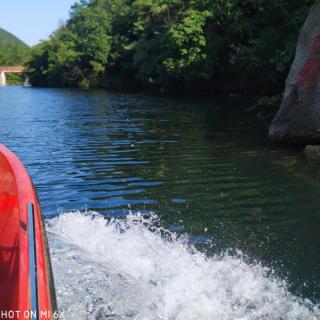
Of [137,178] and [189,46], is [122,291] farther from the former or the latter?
[189,46]

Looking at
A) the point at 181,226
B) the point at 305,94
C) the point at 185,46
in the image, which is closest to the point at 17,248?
the point at 181,226

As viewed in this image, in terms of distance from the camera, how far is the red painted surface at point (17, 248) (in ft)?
9.82

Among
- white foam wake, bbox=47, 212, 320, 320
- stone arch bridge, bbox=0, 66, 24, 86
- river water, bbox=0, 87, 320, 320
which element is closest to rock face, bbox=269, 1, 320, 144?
river water, bbox=0, 87, 320, 320

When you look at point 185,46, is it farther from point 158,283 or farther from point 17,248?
point 17,248

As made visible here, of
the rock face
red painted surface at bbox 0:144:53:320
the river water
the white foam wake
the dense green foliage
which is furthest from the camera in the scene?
the dense green foliage

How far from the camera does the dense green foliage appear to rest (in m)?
21.2

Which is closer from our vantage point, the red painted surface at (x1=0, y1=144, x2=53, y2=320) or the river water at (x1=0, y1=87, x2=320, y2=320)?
the red painted surface at (x1=0, y1=144, x2=53, y2=320)

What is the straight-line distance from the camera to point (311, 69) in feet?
41.3

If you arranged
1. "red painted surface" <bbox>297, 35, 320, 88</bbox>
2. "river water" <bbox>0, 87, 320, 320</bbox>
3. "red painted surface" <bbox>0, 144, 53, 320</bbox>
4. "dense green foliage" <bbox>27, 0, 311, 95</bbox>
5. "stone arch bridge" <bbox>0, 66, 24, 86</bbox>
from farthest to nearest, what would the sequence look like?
1. "stone arch bridge" <bbox>0, 66, 24, 86</bbox>
2. "dense green foliage" <bbox>27, 0, 311, 95</bbox>
3. "red painted surface" <bbox>297, 35, 320, 88</bbox>
4. "river water" <bbox>0, 87, 320, 320</bbox>
5. "red painted surface" <bbox>0, 144, 53, 320</bbox>

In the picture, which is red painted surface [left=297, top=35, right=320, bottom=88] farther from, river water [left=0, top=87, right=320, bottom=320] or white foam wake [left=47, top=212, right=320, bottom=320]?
white foam wake [left=47, top=212, right=320, bottom=320]

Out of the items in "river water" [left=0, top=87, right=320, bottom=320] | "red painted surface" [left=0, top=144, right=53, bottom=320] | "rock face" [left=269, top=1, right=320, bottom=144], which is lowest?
"river water" [left=0, top=87, right=320, bottom=320]

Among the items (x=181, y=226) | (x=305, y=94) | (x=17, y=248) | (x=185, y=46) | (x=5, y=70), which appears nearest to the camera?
(x=17, y=248)

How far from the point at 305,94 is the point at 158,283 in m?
8.75

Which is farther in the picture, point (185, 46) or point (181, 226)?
point (185, 46)
